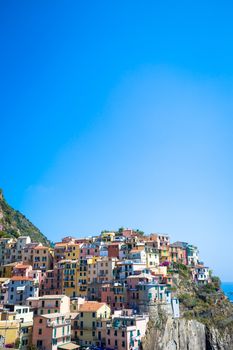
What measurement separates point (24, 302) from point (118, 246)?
903 inches

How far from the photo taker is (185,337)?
6612 cm

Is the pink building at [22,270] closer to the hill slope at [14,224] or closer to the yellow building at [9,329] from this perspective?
the yellow building at [9,329]

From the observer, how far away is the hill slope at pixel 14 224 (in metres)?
106

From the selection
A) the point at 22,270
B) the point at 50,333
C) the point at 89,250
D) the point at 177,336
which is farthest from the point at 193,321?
the point at 22,270

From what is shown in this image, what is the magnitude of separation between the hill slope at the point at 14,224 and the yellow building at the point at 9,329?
44505 millimetres

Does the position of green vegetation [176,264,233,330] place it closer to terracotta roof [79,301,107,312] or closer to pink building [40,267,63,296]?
terracotta roof [79,301,107,312]

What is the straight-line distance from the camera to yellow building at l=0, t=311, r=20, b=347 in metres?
49.9

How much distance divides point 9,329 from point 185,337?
107 feet

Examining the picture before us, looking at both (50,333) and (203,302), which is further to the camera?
(203,302)

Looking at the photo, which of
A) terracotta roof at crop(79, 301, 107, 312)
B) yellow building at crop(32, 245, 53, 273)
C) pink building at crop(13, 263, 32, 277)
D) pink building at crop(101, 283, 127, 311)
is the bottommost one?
terracotta roof at crop(79, 301, 107, 312)

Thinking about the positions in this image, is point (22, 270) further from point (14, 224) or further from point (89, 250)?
point (14, 224)

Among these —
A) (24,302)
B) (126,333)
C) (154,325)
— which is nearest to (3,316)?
(24,302)

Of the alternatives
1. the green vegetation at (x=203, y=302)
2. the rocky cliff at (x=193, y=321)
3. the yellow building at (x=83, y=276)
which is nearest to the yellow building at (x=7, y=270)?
the yellow building at (x=83, y=276)

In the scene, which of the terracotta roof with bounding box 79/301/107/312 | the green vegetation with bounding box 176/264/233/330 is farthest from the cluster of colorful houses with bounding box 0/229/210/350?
the green vegetation with bounding box 176/264/233/330
